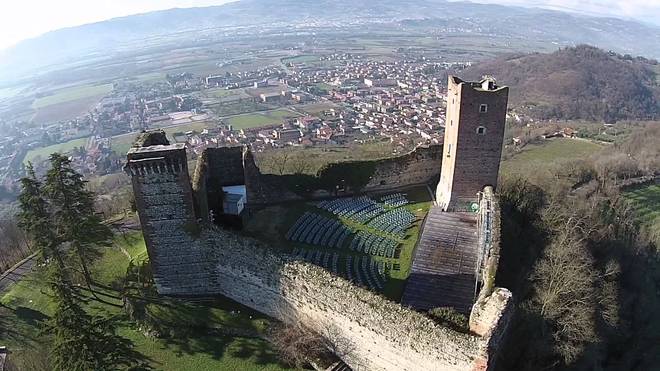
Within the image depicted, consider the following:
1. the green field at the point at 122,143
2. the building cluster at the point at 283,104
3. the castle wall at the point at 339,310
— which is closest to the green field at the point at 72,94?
the building cluster at the point at 283,104

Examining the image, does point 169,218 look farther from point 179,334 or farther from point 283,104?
point 283,104

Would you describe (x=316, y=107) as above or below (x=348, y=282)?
below

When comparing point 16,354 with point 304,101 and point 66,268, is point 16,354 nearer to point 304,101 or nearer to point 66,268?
point 66,268

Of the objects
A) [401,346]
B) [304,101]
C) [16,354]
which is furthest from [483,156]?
[304,101]

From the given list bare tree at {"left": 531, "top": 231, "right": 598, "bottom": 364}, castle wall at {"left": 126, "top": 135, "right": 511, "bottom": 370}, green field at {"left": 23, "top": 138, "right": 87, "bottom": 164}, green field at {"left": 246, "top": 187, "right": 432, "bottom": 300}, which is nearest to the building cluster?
green field at {"left": 23, "top": 138, "right": 87, "bottom": 164}

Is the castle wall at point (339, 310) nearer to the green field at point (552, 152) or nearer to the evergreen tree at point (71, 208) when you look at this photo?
the evergreen tree at point (71, 208)

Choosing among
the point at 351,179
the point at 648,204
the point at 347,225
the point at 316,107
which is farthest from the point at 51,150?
the point at 648,204

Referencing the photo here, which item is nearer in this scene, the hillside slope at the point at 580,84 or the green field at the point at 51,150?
the green field at the point at 51,150
